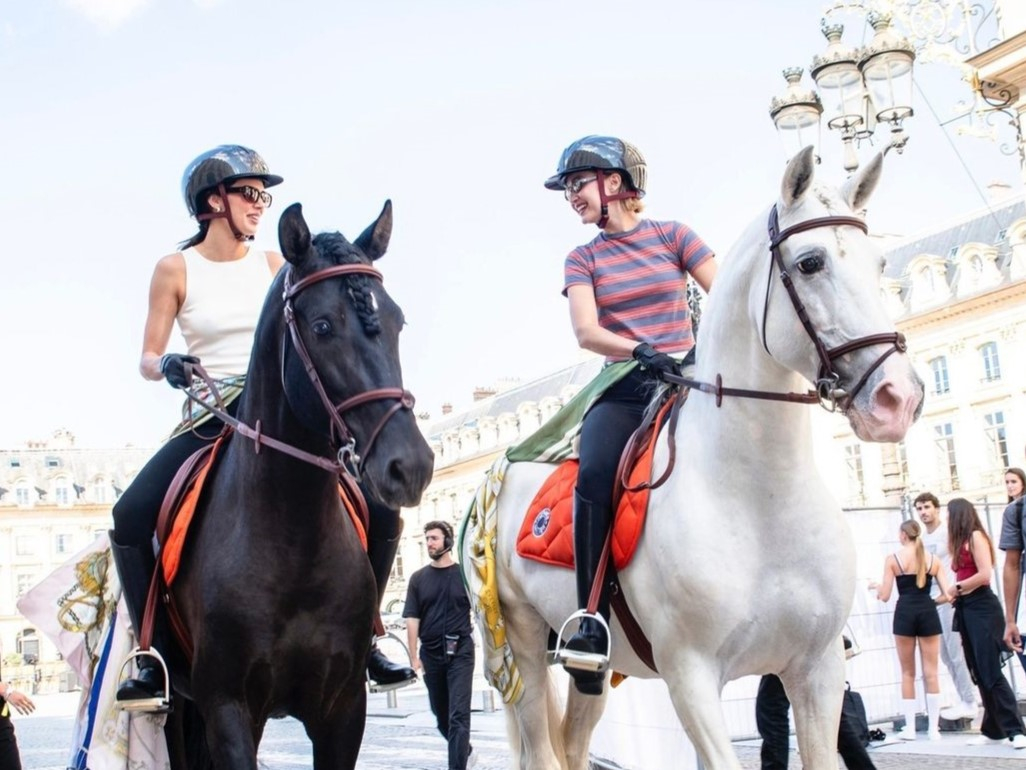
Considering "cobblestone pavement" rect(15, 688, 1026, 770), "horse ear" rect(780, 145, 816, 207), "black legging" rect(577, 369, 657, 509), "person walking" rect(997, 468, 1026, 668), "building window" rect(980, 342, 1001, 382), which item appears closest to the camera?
"horse ear" rect(780, 145, 816, 207)

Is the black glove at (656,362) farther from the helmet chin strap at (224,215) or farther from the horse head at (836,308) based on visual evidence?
the helmet chin strap at (224,215)

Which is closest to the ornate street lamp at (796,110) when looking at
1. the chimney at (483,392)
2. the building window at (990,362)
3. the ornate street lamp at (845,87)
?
the ornate street lamp at (845,87)

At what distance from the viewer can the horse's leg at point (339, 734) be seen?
465 cm

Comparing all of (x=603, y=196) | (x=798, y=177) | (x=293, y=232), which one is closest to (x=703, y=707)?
(x=798, y=177)

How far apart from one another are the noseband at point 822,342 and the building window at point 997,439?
165ft

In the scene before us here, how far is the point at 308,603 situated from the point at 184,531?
63 centimetres

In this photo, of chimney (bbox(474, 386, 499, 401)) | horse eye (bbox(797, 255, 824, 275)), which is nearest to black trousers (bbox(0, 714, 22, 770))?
horse eye (bbox(797, 255, 824, 275))

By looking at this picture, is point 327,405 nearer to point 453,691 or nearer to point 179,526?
point 179,526

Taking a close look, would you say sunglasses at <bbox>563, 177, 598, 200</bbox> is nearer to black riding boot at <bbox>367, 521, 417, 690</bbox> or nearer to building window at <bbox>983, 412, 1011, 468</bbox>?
black riding boot at <bbox>367, 521, 417, 690</bbox>

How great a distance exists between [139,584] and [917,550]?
814cm

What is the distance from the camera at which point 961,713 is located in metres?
12.0

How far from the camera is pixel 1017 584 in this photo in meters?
8.92

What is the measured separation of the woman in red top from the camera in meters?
10.6

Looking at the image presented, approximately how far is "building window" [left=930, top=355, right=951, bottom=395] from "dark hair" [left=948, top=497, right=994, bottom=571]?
44.8m
